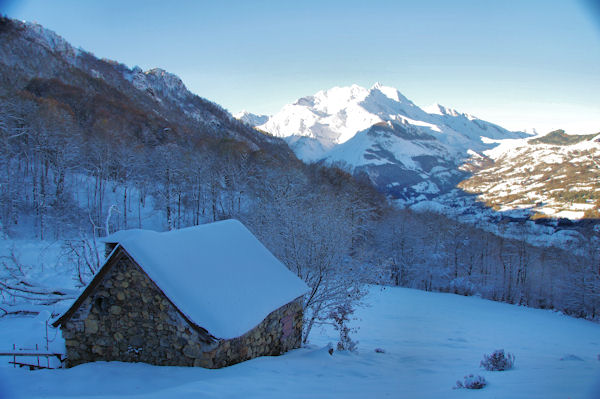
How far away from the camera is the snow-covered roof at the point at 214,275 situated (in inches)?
298

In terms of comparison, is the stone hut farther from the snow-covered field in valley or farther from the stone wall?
the snow-covered field in valley

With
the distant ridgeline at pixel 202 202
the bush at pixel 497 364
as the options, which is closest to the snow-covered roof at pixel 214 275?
the distant ridgeline at pixel 202 202

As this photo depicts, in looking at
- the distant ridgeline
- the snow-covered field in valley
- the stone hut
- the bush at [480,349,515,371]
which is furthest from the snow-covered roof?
the bush at [480,349,515,371]

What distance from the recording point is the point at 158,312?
7.57 m

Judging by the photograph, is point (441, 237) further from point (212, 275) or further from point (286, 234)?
point (212, 275)

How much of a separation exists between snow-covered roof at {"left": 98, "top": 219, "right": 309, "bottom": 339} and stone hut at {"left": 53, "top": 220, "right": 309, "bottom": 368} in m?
0.03

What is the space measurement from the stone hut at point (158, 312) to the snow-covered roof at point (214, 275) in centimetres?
3

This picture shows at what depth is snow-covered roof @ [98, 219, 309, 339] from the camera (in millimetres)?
7578

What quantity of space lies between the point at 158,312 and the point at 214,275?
5.60 ft

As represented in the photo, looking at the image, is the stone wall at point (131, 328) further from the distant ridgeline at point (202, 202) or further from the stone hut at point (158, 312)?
the distant ridgeline at point (202, 202)

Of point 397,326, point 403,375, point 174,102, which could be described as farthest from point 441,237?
point 174,102

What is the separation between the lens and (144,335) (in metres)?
Answer: 7.67

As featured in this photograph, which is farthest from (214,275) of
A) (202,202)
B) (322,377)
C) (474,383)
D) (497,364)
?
(202,202)

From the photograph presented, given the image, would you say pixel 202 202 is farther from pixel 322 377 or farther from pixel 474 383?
pixel 474 383
